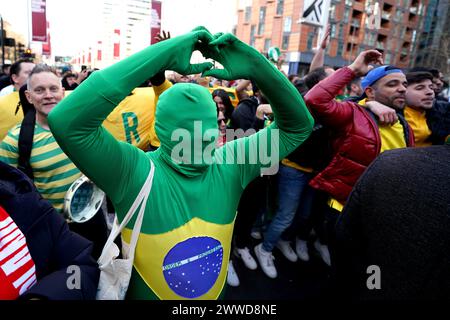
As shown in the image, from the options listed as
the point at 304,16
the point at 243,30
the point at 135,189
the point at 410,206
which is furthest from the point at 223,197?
the point at 243,30

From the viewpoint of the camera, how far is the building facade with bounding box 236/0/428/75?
123 ft

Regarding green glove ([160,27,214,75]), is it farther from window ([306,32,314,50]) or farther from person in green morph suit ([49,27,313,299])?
window ([306,32,314,50])

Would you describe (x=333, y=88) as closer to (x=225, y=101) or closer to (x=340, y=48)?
(x=225, y=101)

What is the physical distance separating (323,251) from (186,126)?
9.72 ft

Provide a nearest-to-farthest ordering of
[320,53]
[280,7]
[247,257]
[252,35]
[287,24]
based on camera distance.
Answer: [247,257] → [320,53] → [287,24] → [280,7] → [252,35]

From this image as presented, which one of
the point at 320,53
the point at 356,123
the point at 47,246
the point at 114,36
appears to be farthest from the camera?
the point at 114,36

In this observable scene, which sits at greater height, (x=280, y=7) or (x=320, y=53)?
(x=280, y=7)

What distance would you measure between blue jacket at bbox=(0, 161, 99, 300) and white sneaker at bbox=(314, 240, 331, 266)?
9.43 feet

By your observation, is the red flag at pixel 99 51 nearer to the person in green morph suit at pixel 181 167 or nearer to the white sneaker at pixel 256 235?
the white sneaker at pixel 256 235

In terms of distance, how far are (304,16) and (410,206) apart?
17.1ft

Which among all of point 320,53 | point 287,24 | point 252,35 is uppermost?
point 287,24

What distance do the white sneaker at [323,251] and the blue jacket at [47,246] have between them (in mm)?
2874

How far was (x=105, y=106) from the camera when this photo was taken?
105 centimetres

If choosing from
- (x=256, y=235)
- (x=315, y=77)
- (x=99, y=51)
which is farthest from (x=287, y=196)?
(x=99, y=51)
